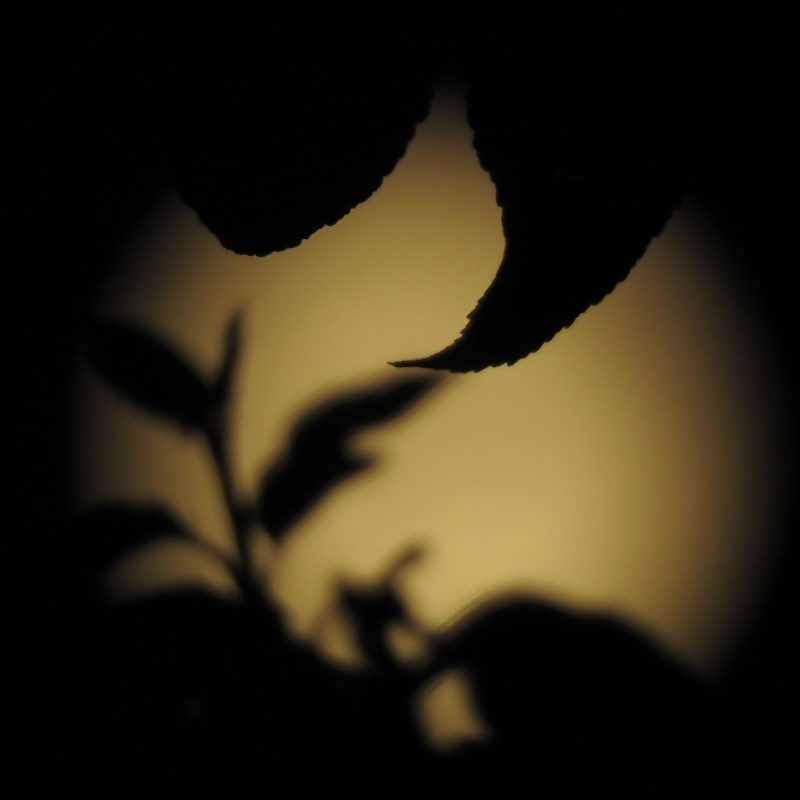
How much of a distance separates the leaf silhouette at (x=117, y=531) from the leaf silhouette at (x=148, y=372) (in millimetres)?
122

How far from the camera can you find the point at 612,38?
166 millimetres

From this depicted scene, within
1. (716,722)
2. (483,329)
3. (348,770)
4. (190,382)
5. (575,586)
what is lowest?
(348,770)

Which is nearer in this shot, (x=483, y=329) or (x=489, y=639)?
(x=483, y=329)

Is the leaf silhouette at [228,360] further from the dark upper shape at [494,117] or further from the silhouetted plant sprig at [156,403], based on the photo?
the dark upper shape at [494,117]

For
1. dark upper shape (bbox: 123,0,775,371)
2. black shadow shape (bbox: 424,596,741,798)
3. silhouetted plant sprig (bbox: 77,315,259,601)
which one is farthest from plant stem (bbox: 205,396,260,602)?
dark upper shape (bbox: 123,0,775,371)

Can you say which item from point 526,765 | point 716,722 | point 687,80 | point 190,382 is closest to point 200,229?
point 190,382

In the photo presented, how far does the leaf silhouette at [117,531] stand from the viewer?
0.66 m

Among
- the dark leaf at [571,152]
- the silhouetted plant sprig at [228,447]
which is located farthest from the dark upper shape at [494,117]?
the silhouetted plant sprig at [228,447]

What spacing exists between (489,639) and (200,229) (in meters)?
0.64

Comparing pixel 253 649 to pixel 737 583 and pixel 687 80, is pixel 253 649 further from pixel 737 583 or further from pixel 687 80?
pixel 687 80

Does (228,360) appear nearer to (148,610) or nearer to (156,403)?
(156,403)

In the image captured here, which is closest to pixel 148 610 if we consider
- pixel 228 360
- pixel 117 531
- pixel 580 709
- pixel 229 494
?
pixel 117 531

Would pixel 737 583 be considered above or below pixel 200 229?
below

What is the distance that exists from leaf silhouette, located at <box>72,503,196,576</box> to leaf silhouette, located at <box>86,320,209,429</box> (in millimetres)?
122
